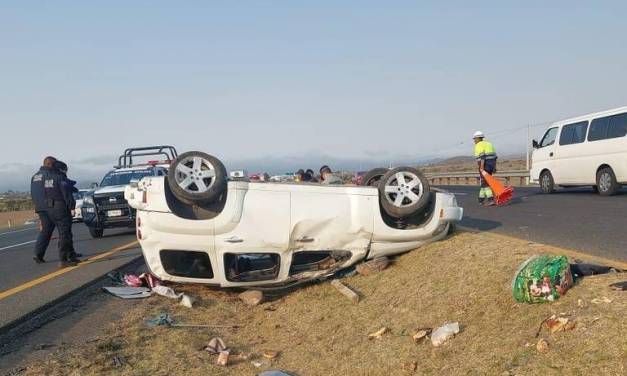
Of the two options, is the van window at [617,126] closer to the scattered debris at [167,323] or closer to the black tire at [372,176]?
the black tire at [372,176]

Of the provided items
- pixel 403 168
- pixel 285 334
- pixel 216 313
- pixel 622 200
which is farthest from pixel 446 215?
pixel 622 200

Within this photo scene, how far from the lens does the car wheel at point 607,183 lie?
45.5 ft

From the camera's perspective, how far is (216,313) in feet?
21.5

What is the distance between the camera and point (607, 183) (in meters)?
14.1

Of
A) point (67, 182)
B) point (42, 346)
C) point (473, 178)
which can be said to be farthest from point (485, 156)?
point (473, 178)

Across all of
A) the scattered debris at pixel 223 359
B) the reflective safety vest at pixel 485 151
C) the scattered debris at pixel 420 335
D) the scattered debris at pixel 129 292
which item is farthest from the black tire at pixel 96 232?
the scattered debris at pixel 420 335

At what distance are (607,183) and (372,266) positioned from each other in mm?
10022

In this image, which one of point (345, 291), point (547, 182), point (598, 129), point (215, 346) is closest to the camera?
point (215, 346)

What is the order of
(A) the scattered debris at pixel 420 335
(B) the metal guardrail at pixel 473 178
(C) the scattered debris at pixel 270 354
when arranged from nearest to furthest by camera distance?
(A) the scattered debris at pixel 420 335 → (C) the scattered debris at pixel 270 354 → (B) the metal guardrail at pixel 473 178

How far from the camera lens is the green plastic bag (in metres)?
4.25

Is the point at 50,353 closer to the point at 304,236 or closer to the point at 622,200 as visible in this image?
the point at 304,236

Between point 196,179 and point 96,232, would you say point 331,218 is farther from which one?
point 96,232

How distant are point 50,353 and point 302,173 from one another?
8.95 meters

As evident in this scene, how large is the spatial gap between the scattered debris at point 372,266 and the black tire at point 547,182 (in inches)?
441
